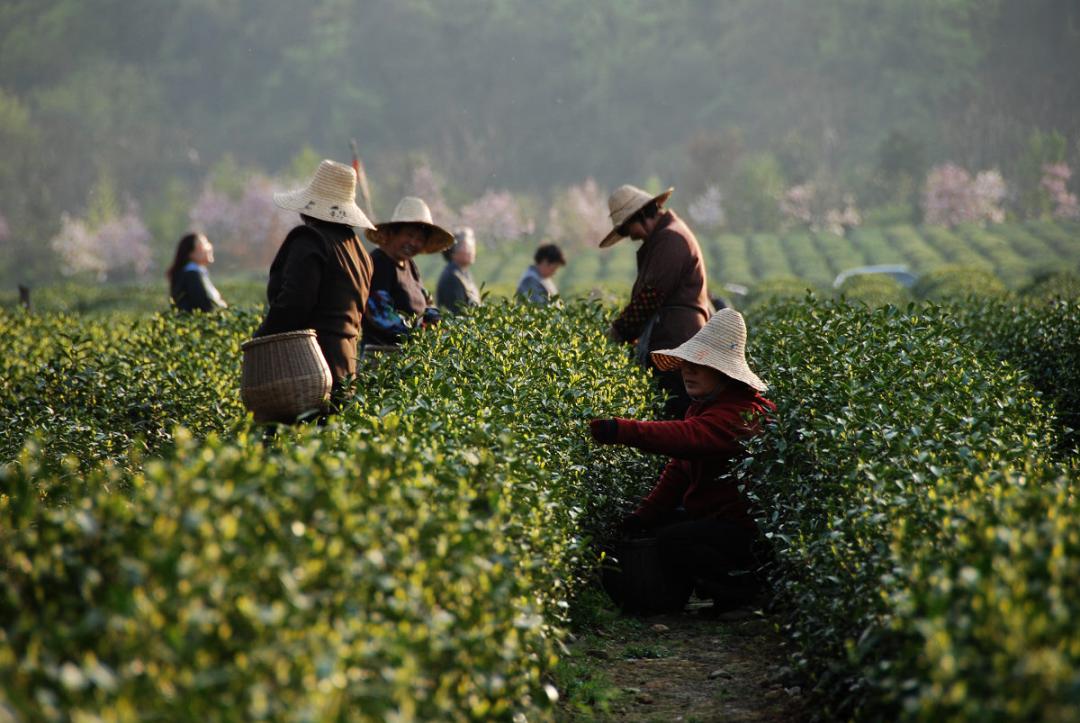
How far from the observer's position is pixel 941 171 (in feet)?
175

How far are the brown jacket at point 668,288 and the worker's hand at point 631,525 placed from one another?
2.07 metres

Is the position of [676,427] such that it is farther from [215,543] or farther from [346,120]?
[346,120]

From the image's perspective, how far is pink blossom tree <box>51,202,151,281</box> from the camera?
5797cm

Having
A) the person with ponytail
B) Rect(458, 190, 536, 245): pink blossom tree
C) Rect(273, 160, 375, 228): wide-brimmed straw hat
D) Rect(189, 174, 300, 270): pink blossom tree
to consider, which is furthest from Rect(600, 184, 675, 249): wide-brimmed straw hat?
Rect(189, 174, 300, 270): pink blossom tree

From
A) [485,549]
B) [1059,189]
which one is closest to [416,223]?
[485,549]

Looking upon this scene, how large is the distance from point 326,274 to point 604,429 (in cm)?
162

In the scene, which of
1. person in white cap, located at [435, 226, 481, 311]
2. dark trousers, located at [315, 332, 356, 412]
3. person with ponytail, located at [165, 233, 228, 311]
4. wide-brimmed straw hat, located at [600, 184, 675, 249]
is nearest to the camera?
dark trousers, located at [315, 332, 356, 412]

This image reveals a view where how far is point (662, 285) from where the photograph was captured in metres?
7.57

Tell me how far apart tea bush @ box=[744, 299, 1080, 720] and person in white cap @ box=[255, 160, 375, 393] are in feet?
6.71

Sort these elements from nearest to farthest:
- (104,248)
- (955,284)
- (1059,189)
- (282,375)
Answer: (282,375) < (955,284) < (1059,189) < (104,248)

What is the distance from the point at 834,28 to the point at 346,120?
110 feet

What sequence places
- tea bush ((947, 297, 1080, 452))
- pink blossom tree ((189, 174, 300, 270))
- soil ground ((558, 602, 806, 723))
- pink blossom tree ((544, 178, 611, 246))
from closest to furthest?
1. soil ground ((558, 602, 806, 723))
2. tea bush ((947, 297, 1080, 452))
3. pink blossom tree ((544, 178, 611, 246))
4. pink blossom tree ((189, 174, 300, 270))

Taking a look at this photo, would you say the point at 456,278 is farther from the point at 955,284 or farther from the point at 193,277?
the point at 955,284

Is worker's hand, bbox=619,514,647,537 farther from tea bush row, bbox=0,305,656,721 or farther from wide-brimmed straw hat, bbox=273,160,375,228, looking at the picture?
wide-brimmed straw hat, bbox=273,160,375,228
